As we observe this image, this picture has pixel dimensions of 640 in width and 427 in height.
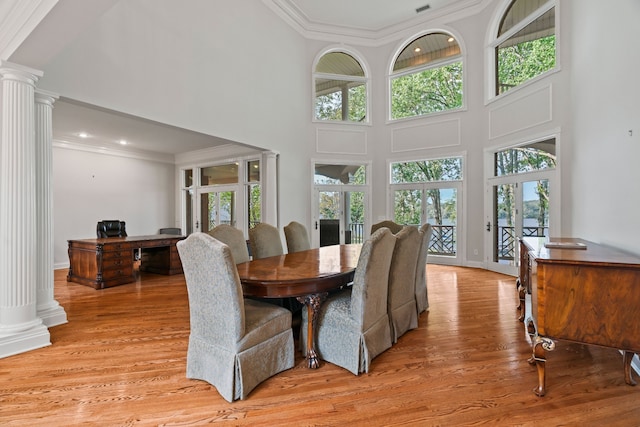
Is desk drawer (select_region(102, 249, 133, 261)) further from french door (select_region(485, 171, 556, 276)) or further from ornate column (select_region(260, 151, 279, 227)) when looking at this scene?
french door (select_region(485, 171, 556, 276))

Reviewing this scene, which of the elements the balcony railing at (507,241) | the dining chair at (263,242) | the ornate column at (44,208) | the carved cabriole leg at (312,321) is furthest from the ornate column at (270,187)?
the balcony railing at (507,241)

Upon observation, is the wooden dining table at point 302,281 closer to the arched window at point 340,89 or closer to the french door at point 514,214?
the french door at point 514,214

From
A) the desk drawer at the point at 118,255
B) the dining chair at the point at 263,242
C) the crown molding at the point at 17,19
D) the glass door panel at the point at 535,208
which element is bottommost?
the desk drawer at the point at 118,255

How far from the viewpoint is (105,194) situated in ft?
23.8

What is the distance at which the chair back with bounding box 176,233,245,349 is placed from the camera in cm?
185

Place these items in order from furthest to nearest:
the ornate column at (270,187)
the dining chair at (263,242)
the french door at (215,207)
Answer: the french door at (215,207) < the ornate column at (270,187) < the dining chair at (263,242)

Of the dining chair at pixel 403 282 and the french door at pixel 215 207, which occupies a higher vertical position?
the french door at pixel 215 207

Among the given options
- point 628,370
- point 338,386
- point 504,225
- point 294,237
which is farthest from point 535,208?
point 338,386

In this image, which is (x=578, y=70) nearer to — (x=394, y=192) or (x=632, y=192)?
(x=632, y=192)

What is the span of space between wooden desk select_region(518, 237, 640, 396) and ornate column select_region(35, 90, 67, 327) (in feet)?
13.8

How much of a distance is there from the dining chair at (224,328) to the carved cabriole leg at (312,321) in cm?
21

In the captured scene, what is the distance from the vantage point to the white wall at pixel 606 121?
2504mm

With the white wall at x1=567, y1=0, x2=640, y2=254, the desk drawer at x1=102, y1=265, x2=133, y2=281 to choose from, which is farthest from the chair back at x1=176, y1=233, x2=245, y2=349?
the desk drawer at x1=102, y1=265, x2=133, y2=281

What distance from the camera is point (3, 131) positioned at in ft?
8.58
